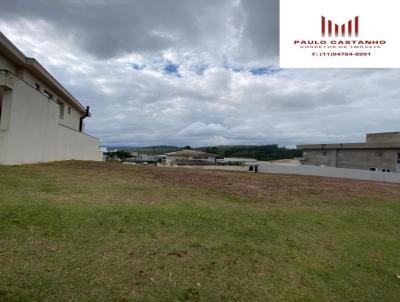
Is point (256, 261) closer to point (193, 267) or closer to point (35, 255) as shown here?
point (193, 267)

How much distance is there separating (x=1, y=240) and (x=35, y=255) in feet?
2.22

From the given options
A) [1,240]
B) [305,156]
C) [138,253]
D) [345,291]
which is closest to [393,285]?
[345,291]

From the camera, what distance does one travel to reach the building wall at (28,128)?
9.06 m

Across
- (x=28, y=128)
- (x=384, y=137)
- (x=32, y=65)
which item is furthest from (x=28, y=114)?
(x=384, y=137)

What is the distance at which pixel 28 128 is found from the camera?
34.1 feet

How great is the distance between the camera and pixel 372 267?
3600mm

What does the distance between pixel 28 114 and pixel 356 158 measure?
30.8 meters

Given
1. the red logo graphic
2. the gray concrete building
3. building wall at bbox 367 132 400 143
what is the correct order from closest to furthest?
the red logo graphic < the gray concrete building < building wall at bbox 367 132 400 143

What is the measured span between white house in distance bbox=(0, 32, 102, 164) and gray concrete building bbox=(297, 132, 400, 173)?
28308 millimetres

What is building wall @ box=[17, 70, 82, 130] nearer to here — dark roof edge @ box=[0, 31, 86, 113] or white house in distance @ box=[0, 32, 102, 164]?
white house in distance @ box=[0, 32, 102, 164]

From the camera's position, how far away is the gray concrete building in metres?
25.2

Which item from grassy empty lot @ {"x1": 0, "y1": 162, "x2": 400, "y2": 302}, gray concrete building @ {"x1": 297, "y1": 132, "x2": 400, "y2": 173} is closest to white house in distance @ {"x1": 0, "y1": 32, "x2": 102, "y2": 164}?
grassy empty lot @ {"x1": 0, "y1": 162, "x2": 400, "y2": 302}

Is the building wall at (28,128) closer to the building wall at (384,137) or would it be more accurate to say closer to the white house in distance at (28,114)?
the white house in distance at (28,114)

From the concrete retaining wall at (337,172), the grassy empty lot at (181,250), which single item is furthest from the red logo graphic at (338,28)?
the concrete retaining wall at (337,172)
